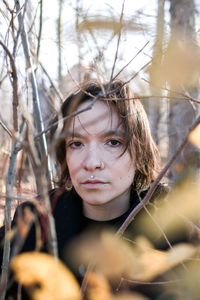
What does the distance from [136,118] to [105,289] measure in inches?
39.4

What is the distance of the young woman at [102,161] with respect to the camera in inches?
46.2

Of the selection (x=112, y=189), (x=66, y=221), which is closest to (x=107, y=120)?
(x=112, y=189)

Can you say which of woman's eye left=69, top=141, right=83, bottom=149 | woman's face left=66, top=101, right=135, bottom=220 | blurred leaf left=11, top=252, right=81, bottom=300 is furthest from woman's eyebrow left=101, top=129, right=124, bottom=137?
blurred leaf left=11, top=252, right=81, bottom=300

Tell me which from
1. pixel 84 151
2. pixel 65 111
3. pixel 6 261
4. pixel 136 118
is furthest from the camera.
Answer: pixel 65 111

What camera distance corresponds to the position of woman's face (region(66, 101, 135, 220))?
45.5 inches

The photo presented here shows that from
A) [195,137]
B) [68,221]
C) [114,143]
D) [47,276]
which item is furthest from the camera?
[68,221]

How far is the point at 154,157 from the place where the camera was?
1592 mm

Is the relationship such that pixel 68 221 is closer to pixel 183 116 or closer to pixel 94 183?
pixel 94 183

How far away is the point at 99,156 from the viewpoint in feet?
3.75

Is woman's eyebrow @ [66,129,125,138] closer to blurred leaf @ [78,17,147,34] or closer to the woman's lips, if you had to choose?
the woman's lips

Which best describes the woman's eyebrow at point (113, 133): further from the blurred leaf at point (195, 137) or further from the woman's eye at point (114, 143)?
the blurred leaf at point (195, 137)

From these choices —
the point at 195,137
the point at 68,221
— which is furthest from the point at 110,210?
the point at 195,137

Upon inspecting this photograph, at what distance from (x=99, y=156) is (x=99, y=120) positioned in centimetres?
14

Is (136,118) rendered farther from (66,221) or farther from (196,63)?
(196,63)
